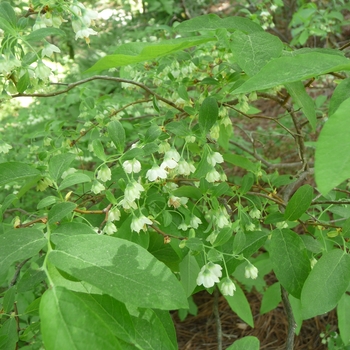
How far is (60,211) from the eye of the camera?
0.86m

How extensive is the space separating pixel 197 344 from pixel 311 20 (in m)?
2.69

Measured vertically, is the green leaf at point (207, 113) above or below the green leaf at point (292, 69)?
below

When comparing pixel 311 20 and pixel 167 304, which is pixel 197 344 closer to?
pixel 167 304

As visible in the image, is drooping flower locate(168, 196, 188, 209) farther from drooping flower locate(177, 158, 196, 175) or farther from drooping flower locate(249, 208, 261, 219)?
drooping flower locate(249, 208, 261, 219)

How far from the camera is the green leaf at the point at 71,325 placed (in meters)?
0.57

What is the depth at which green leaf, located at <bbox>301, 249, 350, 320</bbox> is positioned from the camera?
0.92 meters

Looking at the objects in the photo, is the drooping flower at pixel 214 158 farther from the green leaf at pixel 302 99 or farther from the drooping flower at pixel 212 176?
the green leaf at pixel 302 99

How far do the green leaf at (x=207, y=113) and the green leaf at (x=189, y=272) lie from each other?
1.15 ft

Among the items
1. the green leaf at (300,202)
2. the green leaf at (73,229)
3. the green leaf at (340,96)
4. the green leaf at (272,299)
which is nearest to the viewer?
the green leaf at (340,96)

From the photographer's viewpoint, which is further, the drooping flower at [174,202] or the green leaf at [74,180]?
the drooping flower at [174,202]

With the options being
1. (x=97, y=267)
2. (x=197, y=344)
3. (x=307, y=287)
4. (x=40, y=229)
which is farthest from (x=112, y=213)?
(x=197, y=344)

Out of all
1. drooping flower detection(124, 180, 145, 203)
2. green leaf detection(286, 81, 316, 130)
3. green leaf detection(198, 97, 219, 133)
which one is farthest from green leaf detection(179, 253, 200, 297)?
green leaf detection(286, 81, 316, 130)

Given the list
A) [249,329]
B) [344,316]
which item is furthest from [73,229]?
[249,329]

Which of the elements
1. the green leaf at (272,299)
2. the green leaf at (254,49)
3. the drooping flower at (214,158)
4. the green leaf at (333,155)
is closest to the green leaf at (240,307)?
the green leaf at (272,299)
